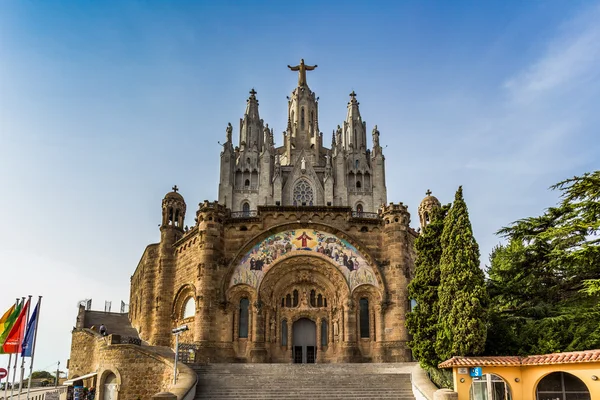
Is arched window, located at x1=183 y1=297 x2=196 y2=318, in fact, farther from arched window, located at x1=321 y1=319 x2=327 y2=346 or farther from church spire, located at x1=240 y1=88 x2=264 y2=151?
church spire, located at x1=240 y1=88 x2=264 y2=151

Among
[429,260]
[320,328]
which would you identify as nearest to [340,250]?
[320,328]

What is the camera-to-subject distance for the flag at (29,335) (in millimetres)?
21875

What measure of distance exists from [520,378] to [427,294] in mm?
4922

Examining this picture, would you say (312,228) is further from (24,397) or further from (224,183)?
(224,183)

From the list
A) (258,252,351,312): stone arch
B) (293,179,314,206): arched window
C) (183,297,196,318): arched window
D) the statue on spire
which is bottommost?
(183,297,196,318): arched window

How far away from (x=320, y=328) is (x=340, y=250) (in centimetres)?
453

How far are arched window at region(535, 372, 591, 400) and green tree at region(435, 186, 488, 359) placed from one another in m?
2.35

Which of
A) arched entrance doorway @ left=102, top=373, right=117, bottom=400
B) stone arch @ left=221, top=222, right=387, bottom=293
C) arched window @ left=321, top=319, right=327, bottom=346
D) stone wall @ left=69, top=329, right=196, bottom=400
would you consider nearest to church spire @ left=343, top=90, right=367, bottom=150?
stone arch @ left=221, top=222, right=387, bottom=293

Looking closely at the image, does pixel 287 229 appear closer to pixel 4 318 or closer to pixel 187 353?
pixel 187 353

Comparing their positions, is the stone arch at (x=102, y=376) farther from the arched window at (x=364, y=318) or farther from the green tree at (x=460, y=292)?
the green tree at (x=460, y=292)

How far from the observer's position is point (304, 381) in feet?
75.0

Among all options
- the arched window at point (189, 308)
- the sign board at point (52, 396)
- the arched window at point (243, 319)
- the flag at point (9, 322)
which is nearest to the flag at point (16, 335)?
the flag at point (9, 322)

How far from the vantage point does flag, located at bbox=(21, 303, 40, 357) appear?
861 inches

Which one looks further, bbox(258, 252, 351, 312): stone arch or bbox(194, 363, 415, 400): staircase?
bbox(258, 252, 351, 312): stone arch
